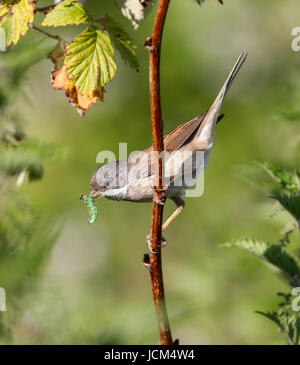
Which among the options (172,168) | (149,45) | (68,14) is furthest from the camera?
(172,168)

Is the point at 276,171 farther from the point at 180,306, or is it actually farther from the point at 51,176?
the point at 51,176

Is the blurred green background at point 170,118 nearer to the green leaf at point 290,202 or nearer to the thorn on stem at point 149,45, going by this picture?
the green leaf at point 290,202

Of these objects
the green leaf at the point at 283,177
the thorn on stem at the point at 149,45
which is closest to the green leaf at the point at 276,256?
the green leaf at the point at 283,177

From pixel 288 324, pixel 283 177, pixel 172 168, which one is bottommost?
pixel 288 324

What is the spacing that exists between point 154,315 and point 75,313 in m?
0.30

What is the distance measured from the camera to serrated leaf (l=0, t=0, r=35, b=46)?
7.30 ft

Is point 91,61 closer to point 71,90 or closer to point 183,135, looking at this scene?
point 71,90

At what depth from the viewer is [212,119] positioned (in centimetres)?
405

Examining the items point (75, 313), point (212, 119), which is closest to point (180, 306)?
point (75, 313)

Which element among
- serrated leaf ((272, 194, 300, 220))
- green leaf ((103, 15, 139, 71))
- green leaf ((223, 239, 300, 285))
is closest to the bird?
green leaf ((223, 239, 300, 285))

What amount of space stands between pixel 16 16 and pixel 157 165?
79cm

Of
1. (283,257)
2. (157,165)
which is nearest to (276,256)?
(283,257)

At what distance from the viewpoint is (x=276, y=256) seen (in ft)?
8.49

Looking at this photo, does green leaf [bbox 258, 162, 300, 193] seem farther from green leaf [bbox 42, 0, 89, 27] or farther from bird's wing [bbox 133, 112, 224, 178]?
bird's wing [bbox 133, 112, 224, 178]
